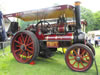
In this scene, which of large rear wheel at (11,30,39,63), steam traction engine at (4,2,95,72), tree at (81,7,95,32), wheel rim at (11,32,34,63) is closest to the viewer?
steam traction engine at (4,2,95,72)

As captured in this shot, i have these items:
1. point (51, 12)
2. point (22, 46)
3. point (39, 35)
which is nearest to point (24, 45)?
point (22, 46)

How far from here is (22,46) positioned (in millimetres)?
3578

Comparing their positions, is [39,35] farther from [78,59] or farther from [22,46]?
[78,59]

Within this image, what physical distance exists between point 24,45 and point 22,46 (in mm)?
75

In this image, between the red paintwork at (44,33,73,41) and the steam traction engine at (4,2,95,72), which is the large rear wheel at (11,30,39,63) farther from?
the red paintwork at (44,33,73,41)

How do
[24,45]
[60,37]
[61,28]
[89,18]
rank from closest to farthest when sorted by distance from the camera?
[60,37] → [61,28] → [24,45] → [89,18]

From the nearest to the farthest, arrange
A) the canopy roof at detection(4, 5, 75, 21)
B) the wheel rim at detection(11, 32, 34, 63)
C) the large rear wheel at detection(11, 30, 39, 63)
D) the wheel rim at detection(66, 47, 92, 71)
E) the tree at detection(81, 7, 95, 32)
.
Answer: the wheel rim at detection(66, 47, 92, 71)
the canopy roof at detection(4, 5, 75, 21)
the large rear wheel at detection(11, 30, 39, 63)
the wheel rim at detection(11, 32, 34, 63)
the tree at detection(81, 7, 95, 32)

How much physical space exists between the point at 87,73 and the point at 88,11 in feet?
101

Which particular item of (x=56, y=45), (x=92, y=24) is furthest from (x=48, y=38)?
(x=92, y=24)

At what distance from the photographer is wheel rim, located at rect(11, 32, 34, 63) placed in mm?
3523

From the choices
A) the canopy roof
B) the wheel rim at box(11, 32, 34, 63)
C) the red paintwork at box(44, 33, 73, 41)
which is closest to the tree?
the canopy roof

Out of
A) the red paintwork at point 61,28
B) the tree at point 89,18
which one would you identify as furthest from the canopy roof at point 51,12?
the tree at point 89,18

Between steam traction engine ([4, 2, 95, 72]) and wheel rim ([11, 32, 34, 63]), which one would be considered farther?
wheel rim ([11, 32, 34, 63])

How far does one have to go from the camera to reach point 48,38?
3.43 m
